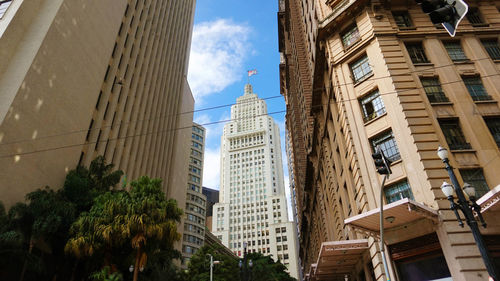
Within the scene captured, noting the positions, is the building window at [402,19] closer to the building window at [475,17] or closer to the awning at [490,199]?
the building window at [475,17]

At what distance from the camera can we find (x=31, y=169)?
22.2 metres

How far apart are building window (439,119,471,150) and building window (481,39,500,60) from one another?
6931 millimetres

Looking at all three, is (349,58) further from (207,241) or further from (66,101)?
(207,241)

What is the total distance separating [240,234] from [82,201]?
120 metres

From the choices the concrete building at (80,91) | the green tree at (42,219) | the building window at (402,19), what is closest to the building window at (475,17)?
the building window at (402,19)

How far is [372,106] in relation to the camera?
21719mm

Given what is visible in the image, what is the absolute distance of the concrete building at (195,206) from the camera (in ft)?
254

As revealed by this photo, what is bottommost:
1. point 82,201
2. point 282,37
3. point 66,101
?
point 82,201

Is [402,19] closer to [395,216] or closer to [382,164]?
[395,216]

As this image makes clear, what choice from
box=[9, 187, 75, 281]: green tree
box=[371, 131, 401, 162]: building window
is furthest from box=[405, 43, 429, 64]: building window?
box=[9, 187, 75, 281]: green tree

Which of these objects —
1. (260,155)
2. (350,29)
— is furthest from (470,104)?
(260,155)

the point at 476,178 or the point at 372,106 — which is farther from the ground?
the point at 372,106

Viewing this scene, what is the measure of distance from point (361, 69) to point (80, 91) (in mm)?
23231

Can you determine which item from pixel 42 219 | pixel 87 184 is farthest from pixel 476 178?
pixel 87 184
